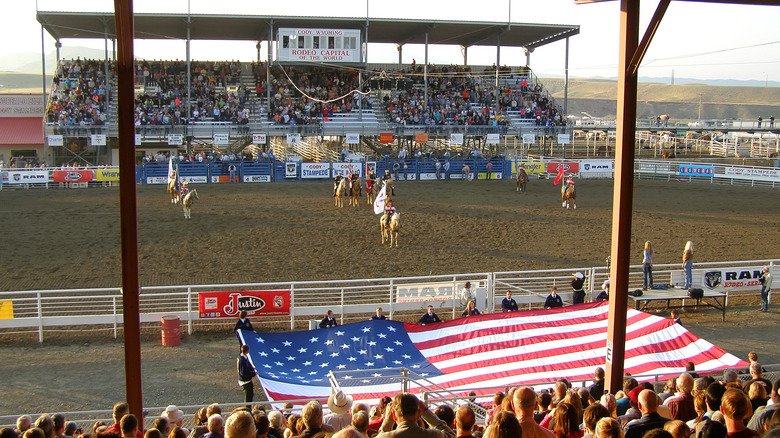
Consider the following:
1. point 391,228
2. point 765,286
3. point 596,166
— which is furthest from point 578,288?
point 596,166

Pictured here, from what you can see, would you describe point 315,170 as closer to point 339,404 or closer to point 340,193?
point 340,193

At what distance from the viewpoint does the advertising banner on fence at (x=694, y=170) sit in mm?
40344

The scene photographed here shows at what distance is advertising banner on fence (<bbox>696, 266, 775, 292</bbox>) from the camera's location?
16328 mm

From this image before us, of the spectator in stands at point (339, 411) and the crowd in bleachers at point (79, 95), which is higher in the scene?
the crowd in bleachers at point (79, 95)

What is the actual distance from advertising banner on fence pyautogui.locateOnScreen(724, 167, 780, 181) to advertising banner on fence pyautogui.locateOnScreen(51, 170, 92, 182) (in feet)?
115

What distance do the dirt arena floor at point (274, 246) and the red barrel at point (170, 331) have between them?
0.23 metres

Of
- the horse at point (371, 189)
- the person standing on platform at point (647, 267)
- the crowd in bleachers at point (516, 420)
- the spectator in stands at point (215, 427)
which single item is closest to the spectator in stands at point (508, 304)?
the person standing on platform at point (647, 267)

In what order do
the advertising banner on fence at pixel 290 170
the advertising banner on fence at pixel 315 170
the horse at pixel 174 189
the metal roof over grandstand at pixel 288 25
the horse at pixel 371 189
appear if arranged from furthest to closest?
the metal roof over grandstand at pixel 288 25 < the advertising banner on fence at pixel 315 170 < the advertising banner on fence at pixel 290 170 < the horse at pixel 371 189 < the horse at pixel 174 189

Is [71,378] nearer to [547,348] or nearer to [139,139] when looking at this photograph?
[547,348]

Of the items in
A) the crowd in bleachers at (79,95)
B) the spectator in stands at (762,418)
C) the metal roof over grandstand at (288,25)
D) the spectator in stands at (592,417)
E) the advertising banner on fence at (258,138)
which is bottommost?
the spectator in stands at (762,418)

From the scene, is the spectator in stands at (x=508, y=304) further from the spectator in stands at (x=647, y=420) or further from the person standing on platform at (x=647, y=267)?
the spectator in stands at (x=647, y=420)

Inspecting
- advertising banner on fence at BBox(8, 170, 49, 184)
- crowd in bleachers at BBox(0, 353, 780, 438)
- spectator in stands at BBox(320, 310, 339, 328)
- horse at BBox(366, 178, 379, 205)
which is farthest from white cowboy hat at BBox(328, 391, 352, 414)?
advertising banner on fence at BBox(8, 170, 49, 184)

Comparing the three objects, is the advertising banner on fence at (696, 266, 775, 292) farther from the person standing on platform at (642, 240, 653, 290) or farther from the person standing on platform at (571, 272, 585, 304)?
the person standing on platform at (571, 272, 585, 304)

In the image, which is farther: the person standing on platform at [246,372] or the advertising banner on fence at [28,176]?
the advertising banner on fence at [28,176]
